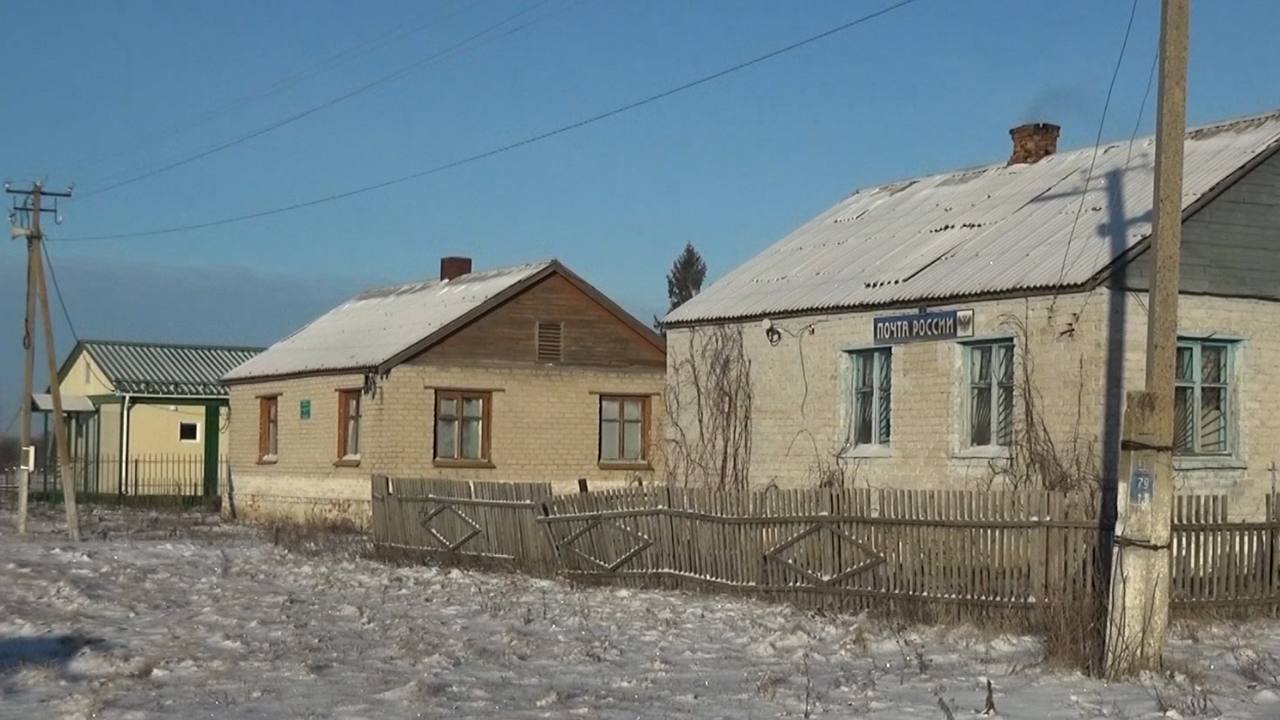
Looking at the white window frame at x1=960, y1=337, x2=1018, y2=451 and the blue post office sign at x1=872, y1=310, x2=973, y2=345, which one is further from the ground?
the blue post office sign at x1=872, y1=310, x2=973, y2=345

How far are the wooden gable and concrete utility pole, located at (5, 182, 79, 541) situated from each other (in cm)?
690

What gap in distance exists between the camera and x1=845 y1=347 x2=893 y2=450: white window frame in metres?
22.4

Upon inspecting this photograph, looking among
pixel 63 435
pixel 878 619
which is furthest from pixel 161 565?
pixel 878 619

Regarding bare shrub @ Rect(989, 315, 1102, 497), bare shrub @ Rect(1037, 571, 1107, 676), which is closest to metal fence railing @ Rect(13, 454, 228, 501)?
bare shrub @ Rect(989, 315, 1102, 497)

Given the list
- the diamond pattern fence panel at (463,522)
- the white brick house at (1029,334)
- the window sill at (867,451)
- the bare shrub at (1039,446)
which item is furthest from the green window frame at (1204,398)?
the diamond pattern fence panel at (463,522)

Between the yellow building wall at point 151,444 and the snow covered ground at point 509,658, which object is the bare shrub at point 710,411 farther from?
the yellow building wall at point 151,444

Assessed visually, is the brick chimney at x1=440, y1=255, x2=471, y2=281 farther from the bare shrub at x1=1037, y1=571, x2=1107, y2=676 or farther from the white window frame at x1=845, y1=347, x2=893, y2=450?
the bare shrub at x1=1037, y1=571, x2=1107, y2=676

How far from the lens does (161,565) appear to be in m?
22.8

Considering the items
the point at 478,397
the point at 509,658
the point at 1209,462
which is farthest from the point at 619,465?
the point at 509,658

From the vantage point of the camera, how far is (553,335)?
1303 inches

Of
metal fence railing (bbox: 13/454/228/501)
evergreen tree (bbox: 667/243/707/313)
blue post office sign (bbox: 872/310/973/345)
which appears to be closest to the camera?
blue post office sign (bbox: 872/310/973/345)

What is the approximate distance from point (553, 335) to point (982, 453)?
13.6 m

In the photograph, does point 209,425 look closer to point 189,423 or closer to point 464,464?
point 189,423

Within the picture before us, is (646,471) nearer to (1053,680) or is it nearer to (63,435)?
(63,435)
